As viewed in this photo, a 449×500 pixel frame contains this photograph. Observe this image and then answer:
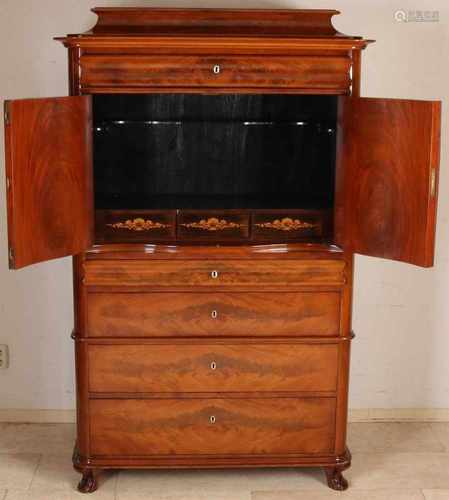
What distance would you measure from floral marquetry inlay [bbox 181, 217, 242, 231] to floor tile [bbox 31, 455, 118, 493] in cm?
103

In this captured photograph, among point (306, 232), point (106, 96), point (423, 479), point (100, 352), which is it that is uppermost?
point (106, 96)

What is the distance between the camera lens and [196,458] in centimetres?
343

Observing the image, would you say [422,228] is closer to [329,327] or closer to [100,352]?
[329,327]

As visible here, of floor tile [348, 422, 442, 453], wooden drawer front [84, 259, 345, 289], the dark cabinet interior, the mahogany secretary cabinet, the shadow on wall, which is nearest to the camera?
the mahogany secretary cabinet

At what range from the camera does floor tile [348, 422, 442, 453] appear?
152 inches

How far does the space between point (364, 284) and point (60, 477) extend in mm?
1491

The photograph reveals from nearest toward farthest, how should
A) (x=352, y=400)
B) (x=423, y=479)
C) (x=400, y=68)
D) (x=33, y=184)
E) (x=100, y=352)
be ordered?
(x=33, y=184) < (x=100, y=352) < (x=423, y=479) < (x=400, y=68) < (x=352, y=400)

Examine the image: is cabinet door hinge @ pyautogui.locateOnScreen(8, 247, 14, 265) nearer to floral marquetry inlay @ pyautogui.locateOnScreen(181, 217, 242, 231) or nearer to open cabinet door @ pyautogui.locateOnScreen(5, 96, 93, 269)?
open cabinet door @ pyautogui.locateOnScreen(5, 96, 93, 269)

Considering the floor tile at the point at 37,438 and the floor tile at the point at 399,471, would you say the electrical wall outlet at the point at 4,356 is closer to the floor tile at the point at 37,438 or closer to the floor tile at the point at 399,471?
the floor tile at the point at 37,438

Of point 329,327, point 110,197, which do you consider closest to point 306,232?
point 329,327

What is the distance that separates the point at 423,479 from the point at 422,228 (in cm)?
115

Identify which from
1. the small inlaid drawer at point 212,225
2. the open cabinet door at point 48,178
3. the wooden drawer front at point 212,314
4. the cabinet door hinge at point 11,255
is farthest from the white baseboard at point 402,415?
the cabinet door hinge at point 11,255

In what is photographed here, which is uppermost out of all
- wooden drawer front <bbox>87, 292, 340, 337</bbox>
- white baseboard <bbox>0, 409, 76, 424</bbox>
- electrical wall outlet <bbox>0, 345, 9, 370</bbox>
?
wooden drawer front <bbox>87, 292, 340, 337</bbox>

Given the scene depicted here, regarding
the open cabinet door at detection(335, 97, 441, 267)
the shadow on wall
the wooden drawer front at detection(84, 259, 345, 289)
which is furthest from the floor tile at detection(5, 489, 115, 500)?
the shadow on wall
